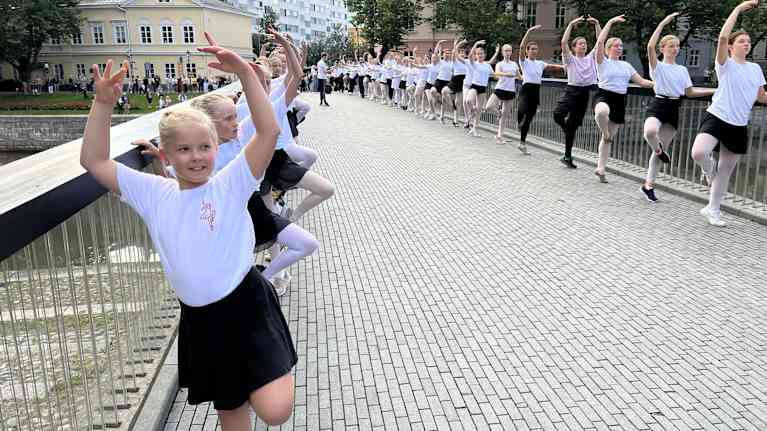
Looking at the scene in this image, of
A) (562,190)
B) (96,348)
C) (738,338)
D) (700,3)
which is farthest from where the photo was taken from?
(700,3)

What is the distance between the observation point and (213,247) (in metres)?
2.89

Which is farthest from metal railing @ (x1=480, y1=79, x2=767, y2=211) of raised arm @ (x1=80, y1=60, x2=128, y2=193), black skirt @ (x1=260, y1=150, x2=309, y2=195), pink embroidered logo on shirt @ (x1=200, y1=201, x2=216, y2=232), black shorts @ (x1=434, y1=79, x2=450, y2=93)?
raised arm @ (x1=80, y1=60, x2=128, y2=193)

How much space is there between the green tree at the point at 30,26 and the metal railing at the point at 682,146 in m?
63.9

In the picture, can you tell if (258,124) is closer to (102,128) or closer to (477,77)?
(102,128)

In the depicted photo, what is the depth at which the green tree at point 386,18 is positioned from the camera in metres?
53.9

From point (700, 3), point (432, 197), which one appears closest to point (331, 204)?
point (432, 197)

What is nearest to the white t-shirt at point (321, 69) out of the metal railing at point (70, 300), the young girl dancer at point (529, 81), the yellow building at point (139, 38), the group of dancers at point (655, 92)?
the group of dancers at point (655, 92)

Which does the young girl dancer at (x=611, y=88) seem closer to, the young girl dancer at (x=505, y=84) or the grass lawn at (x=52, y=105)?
the young girl dancer at (x=505, y=84)

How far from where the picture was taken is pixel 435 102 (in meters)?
23.4

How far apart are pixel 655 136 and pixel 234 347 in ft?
27.1

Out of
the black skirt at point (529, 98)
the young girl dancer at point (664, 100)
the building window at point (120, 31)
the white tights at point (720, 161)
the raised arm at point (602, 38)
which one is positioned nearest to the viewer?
the white tights at point (720, 161)

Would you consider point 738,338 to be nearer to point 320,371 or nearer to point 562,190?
point 320,371

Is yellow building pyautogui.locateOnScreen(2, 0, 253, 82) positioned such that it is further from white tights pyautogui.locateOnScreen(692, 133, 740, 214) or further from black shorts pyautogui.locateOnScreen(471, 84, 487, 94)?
white tights pyautogui.locateOnScreen(692, 133, 740, 214)

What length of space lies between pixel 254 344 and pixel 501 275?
407cm
